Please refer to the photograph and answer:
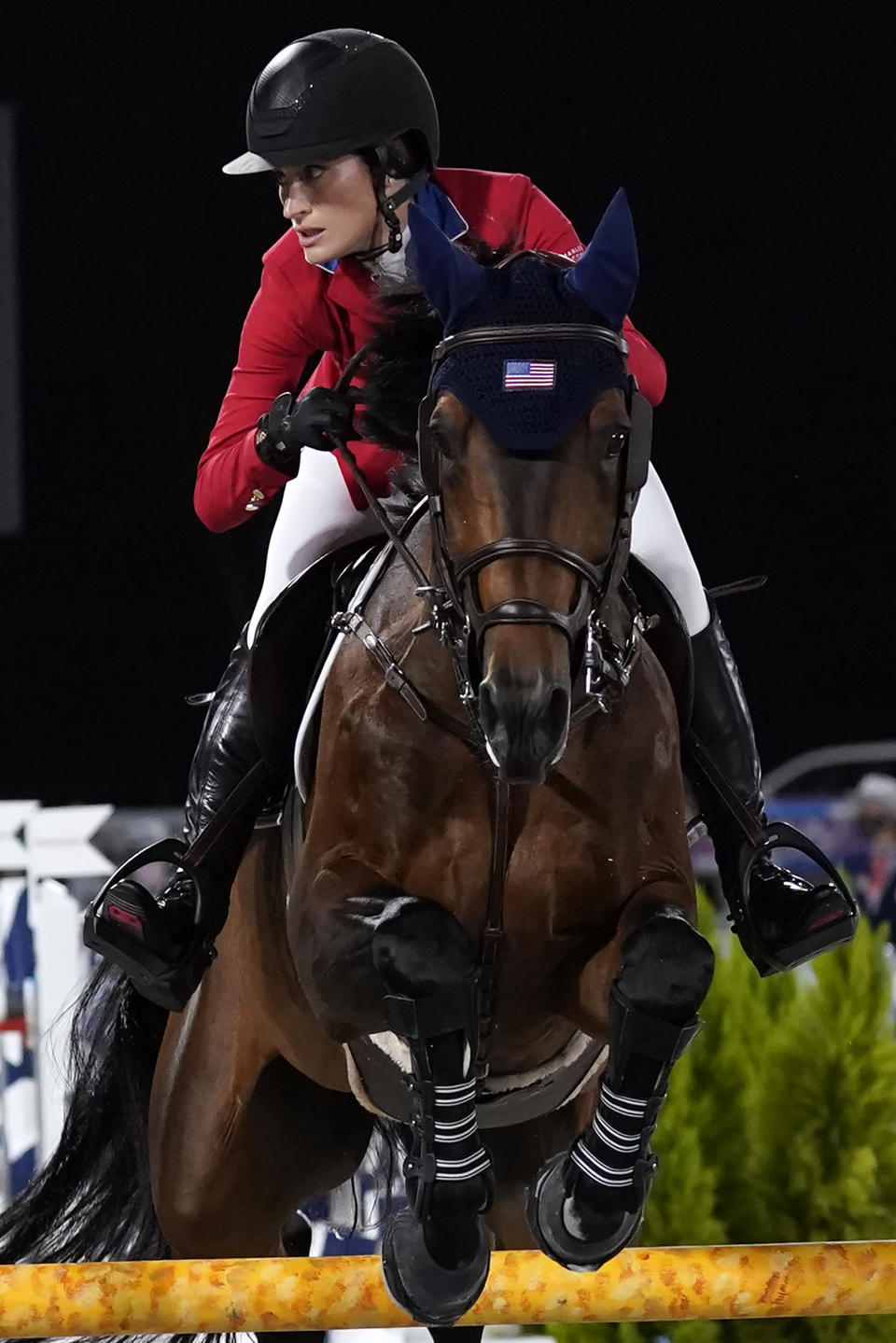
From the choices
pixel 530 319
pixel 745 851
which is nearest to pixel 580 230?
pixel 745 851

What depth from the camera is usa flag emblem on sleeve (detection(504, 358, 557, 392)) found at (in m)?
1.98

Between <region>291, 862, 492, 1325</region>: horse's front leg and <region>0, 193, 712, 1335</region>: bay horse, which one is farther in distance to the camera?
<region>291, 862, 492, 1325</region>: horse's front leg

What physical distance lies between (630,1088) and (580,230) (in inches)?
216

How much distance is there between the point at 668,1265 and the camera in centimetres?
218

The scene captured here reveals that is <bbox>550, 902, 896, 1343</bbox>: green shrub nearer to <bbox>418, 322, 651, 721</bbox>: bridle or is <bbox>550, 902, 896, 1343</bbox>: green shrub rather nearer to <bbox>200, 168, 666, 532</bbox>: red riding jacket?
<bbox>200, 168, 666, 532</bbox>: red riding jacket

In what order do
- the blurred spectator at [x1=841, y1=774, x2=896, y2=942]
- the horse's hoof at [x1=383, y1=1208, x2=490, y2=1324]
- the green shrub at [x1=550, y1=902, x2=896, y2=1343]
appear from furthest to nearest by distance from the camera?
the blurred spectator at [x1=841, y1=774, x2=896, y2=942] < the green shrub at [x1=550, y1=902, x2=896, y2=1343] < the horse's hoof at [x1=383, y1=1208, x2=490, y2=1324]

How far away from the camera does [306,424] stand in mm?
2328

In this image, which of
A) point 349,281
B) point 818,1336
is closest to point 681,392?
point 818,1336

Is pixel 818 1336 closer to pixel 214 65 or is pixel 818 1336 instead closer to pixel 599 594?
pixel 599 594

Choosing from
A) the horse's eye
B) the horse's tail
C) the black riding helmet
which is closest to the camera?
the horse's eye

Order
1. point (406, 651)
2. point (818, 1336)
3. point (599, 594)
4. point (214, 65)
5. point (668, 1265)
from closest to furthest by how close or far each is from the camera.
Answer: point (599, 594) → point (668, 1265) → point (406, 651) → point (818, 1336) → point (214, 65)

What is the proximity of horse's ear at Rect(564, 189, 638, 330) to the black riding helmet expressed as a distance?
0.42m

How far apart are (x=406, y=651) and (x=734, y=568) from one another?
5.51 meters

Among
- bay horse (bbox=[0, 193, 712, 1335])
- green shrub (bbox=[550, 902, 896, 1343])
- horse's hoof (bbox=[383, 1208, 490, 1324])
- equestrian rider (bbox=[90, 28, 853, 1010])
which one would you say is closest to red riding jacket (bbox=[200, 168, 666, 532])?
equestrian rider (bbox=[90, 28, 853, 1010])
